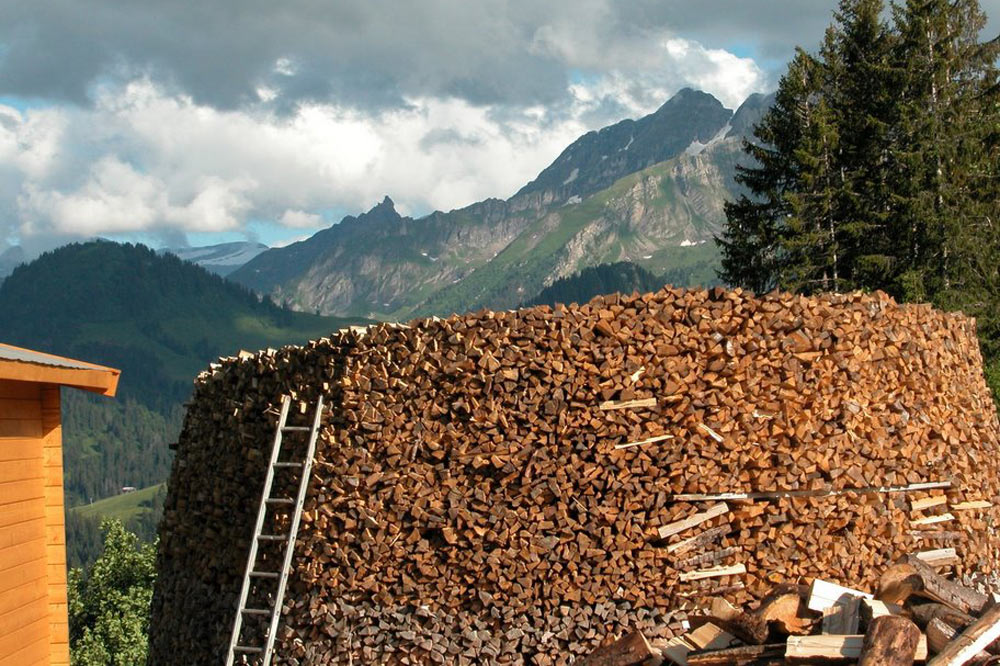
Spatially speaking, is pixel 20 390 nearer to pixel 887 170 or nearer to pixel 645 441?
pixel 645 441

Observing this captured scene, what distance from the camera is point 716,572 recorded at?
11.3 m

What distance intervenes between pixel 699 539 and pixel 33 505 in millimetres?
6308

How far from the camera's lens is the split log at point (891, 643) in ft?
29.0

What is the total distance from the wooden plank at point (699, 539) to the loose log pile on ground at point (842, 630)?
0.59 meters

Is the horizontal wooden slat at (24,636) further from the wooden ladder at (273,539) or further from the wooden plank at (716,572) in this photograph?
the wooden plank at (716,572)

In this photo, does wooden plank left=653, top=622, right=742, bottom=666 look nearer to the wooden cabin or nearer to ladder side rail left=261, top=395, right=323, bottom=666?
ladder side rail left=261, top=395, right=323, bottom=666

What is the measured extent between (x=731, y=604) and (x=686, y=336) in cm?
273

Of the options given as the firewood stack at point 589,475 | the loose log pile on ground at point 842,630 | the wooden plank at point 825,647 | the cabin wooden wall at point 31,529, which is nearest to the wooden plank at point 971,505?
the firewood stack at point 589,475

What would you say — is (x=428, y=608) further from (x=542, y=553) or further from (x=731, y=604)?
(x=731, y=604)

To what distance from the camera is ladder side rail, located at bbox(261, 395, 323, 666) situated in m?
12.0

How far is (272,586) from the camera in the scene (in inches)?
491

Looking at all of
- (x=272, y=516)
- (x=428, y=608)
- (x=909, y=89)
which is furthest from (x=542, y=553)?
(x=909, y=89)

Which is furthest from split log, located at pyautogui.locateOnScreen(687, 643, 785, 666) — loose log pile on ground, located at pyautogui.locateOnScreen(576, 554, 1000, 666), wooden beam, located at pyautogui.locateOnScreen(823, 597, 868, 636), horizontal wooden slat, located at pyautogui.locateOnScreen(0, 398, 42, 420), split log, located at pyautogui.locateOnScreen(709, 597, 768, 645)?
horizontal wooden slat, located at pyautogui.locateOnScreen(0, 398, 42, 420)

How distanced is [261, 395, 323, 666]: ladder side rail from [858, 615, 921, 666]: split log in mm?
5979
